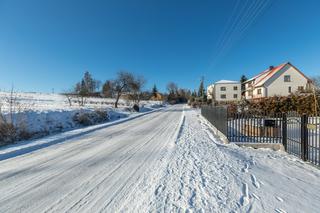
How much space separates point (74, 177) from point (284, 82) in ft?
137

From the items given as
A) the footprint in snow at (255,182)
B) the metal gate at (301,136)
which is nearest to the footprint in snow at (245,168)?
the footprint in snow at (255,182)

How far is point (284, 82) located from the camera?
114 ft

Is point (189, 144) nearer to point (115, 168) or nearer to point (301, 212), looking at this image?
point (115, 168)

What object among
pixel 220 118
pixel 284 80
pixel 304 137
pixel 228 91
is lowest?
pixel 304 137

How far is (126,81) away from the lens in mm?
35938

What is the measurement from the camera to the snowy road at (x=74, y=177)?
3.02m

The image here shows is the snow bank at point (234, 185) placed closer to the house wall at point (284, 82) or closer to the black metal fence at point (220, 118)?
the black metal fence at point (220, 118)

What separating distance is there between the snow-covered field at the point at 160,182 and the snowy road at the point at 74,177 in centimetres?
2

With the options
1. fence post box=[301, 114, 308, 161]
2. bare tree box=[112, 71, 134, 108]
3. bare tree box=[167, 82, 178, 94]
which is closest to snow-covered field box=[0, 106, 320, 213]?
fence post box=[301, 114, 308, 161]

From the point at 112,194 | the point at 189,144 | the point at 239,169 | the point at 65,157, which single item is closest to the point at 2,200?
the point at 112,194

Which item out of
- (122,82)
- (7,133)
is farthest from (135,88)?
(7,133)

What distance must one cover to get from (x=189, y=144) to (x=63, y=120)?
999cm

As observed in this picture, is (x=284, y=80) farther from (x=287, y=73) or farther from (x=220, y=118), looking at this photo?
(x=220, y=118)

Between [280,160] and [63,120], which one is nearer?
[280,160]
